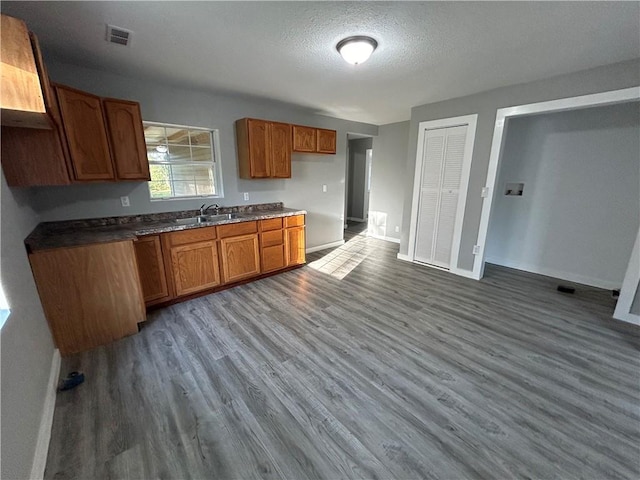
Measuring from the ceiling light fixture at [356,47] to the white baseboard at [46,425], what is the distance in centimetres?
316

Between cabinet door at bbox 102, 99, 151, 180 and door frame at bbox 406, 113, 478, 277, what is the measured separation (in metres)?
3.72

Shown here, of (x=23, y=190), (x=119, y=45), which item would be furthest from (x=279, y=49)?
(x=23, y=190)

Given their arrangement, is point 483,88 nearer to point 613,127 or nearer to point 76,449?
point 613,127

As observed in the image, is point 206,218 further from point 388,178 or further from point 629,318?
point 629,318

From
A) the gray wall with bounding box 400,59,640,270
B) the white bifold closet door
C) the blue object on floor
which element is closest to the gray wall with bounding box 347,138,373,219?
the gray wall with bounding box 400,59,640,270

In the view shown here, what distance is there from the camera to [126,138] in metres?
2.60

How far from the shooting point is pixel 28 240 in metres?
1.99

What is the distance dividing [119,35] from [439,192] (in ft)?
13.2

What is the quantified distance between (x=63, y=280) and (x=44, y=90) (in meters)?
1.40

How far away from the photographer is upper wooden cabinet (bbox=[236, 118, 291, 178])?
11.5 ft

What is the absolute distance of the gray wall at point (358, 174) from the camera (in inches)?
290

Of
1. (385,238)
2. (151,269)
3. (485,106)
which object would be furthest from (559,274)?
(151,269)

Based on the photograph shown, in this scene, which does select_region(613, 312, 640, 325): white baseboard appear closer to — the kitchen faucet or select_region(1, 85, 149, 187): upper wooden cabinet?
the kitchen faucet

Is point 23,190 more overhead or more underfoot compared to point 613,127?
more underfoot
